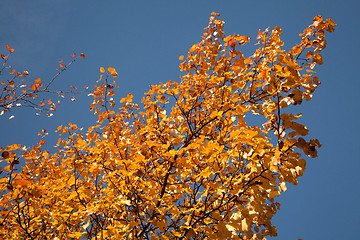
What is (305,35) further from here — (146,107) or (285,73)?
(146,107)

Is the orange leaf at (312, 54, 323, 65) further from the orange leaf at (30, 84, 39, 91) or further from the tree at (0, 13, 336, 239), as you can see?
the orange leaf at (30, 84, 39, 91)

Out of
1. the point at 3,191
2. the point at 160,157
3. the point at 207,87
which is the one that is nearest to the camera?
the point at 3,191

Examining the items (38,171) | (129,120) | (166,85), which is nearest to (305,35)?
(166,85)

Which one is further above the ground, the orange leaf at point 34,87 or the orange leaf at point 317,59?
the orange leaf at point 34,87

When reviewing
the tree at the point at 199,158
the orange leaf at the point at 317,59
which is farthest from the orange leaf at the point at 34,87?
the orange leaf at the point at 317,59

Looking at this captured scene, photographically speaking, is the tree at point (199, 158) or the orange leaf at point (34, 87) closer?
the tree at point (199, 158)

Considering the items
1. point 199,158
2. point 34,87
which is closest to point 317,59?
point 199,158

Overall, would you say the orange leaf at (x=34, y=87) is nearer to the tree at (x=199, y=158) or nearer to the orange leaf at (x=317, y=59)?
the tree at (x=199, y=158)

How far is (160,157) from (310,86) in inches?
72.6

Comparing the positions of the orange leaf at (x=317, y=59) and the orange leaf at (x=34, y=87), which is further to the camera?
the orange leaf at (x=34, y=87)

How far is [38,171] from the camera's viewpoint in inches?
185

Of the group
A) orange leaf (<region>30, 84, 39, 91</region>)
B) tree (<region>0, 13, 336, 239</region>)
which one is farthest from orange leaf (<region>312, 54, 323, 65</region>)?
orange leaf (<region>30, 84, 39, 91</region>)

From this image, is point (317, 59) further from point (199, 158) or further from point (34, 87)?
point (34, 87)

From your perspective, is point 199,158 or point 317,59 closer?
point 317,59
